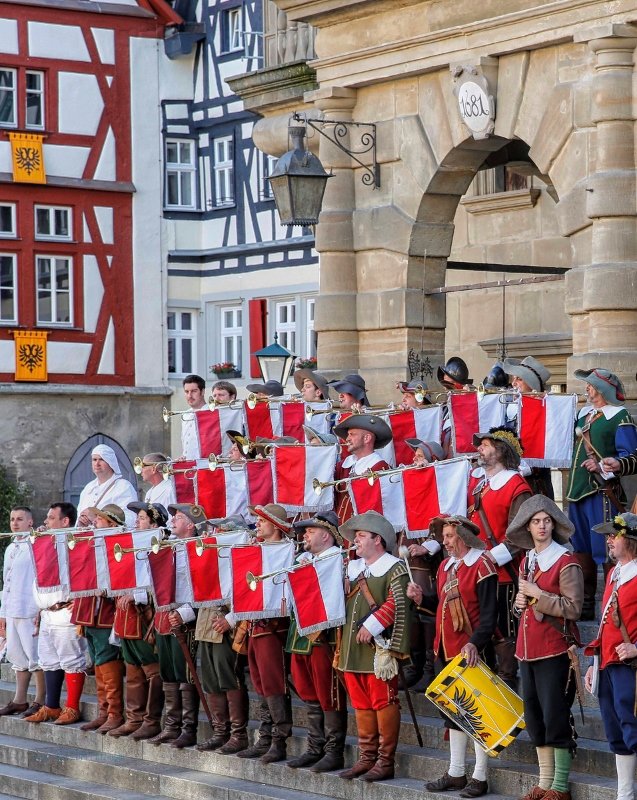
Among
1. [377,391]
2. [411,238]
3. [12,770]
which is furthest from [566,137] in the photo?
[12,770]

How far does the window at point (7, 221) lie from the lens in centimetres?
3356

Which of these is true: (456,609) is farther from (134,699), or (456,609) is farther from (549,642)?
(134,699)

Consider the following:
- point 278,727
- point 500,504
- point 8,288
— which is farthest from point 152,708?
point 8,288

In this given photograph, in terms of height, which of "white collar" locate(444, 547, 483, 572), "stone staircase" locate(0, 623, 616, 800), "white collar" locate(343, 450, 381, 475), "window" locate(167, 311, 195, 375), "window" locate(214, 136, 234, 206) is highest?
"window" locate(214, 136, 234, 206)

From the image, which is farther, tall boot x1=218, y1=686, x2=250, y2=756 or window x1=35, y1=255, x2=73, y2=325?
window x1=35, y1=255, x2=73, y2=325

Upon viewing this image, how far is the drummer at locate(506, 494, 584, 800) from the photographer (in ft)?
35.2

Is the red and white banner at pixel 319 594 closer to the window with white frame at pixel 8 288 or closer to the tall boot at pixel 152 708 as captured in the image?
the tall boot at pixel 152 708

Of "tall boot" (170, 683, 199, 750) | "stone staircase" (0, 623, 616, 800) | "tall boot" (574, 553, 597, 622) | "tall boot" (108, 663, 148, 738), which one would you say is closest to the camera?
"stone staircase" (0, 623, 616, 800)

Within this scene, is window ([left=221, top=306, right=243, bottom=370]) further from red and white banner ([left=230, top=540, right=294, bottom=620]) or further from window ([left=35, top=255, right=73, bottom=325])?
red and white banner ([left=230, top=540, right=294, bottom=620])

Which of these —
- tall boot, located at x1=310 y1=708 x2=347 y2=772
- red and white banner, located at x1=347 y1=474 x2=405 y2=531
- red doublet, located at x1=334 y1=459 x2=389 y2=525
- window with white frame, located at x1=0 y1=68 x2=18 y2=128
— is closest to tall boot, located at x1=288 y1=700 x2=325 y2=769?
tall boot, located at x1=310 y1=708 x2=347 y2=772

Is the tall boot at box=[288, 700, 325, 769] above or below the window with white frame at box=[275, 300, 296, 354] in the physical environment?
below

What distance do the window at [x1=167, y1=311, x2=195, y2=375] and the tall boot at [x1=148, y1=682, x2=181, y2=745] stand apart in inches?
858

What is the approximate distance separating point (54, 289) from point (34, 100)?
3.38m

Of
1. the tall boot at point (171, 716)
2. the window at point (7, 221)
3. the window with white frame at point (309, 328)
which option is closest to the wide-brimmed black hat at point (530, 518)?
the tall boot at point (171, 716)
